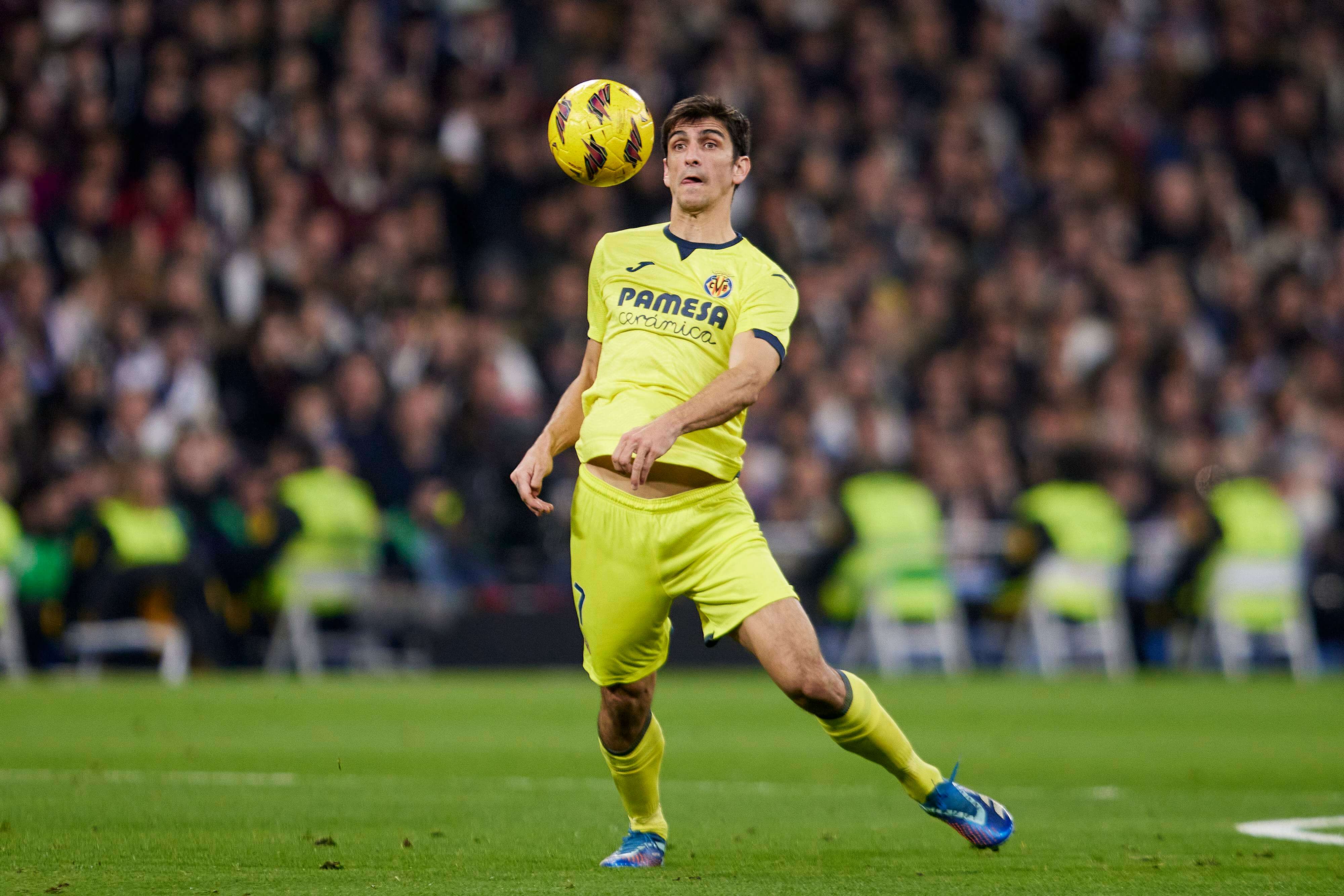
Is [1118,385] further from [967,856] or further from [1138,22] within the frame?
[967,856]

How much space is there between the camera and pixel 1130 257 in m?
19.6

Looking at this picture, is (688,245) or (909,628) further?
(909,628)

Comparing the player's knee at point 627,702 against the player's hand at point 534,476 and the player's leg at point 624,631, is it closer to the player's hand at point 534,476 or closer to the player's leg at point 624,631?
the player's leg at point 624,631

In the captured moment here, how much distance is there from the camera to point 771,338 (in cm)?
565

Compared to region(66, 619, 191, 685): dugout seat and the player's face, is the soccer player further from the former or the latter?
region(66, 619, 191, 685): dugout seat

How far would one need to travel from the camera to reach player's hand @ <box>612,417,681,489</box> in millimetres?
5191

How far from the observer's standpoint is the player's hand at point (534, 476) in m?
5.68

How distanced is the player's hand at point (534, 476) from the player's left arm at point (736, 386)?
245 mm

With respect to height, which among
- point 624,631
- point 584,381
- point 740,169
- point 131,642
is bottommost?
point 131,642

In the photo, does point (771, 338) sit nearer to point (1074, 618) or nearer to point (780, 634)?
point (780, 634)

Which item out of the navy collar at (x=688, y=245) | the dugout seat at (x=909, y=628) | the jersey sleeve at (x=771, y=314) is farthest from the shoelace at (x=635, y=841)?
the dugout seat at (x=909, y=628)

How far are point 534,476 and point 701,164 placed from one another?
1.11 m

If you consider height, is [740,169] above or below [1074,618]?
above

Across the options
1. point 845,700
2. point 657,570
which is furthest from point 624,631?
point 845,700
